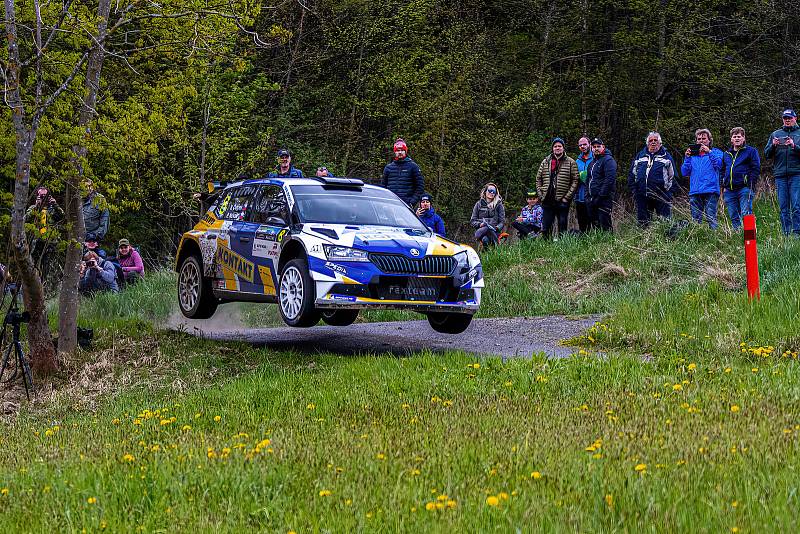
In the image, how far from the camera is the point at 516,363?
1007 centimetres

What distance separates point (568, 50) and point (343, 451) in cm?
3440

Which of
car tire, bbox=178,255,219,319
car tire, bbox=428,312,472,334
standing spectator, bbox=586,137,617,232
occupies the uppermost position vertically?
standing spectator, bbox=586,137,617,232

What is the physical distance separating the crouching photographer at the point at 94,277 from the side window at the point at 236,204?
600cm

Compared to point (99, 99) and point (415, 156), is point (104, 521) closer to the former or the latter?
point (99, 99)

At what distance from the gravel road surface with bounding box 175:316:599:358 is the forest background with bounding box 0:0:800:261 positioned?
38.0 ft

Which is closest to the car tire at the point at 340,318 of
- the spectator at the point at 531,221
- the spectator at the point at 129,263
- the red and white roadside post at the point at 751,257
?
the red and white roadside post at the point at 751,257

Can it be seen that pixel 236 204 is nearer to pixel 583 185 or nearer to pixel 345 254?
pixel 345 254

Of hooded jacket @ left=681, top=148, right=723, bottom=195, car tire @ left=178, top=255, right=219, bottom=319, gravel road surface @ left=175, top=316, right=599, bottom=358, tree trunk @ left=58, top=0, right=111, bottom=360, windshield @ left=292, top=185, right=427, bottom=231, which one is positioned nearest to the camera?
windshield @ left=292, top=185, right=427, bottom=231

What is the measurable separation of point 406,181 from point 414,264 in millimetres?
6437

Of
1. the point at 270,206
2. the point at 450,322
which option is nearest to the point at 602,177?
the point at 450,322

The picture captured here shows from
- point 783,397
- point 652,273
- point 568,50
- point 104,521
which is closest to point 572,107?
point 568,50

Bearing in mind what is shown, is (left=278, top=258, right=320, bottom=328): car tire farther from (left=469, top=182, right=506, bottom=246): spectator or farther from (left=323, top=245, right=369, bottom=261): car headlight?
(left=469, top=182, right=506, bottom=246): spectator

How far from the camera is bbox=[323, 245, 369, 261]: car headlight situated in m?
11.6

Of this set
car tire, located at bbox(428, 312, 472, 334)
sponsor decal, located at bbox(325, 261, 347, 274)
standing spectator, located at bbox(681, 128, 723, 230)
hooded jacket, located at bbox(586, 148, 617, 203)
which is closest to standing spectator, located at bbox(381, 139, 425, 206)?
hooded jacket, located at bbox(586, 148, 617, 203)
